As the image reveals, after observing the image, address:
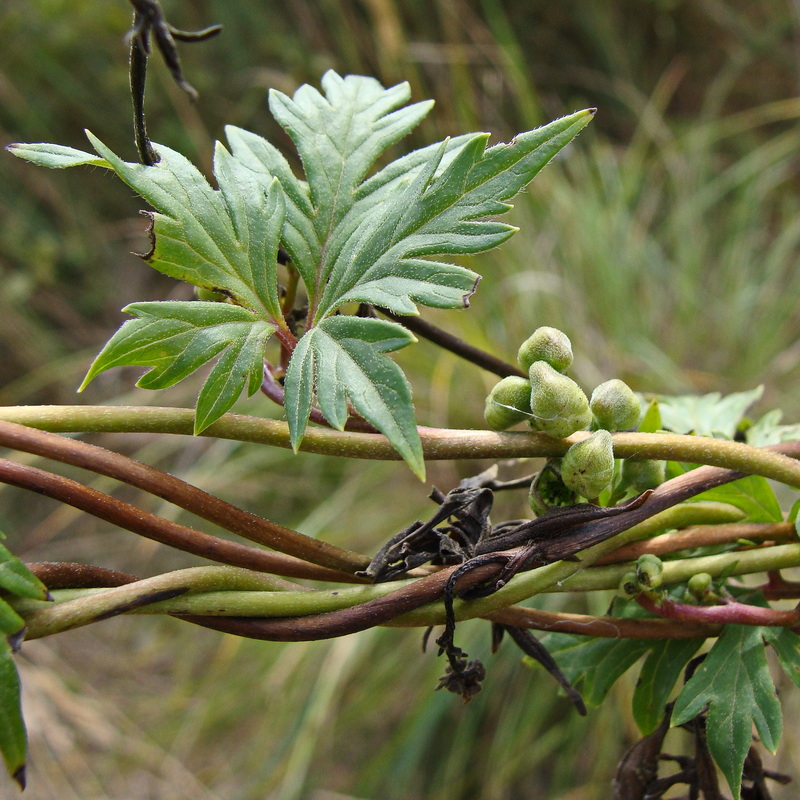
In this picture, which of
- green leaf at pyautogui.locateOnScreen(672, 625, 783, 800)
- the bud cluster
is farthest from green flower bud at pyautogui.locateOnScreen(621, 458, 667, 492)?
green leaf at pyautogui.locateOnScreen(672, 625, 783, 800)

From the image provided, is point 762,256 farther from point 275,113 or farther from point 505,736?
point 275,113

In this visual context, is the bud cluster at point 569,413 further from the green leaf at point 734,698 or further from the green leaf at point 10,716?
the green leaf at point 10,716

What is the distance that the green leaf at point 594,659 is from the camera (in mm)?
491

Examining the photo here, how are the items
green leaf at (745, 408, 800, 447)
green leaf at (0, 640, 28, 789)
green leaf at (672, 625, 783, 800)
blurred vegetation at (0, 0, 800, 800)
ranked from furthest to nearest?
blurred vegetation at (0, 0, 800, 800)
green leaf at (745, 408, 800, 447)
green leaf at (672, 625, 783, 800)
green leaf at (0, 640, 28, 789)

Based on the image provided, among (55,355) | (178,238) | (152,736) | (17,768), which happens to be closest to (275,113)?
(178,238)

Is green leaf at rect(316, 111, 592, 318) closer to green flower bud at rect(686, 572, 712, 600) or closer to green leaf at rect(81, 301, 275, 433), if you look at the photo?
green leaf at rect(81, 301, 275, 433)

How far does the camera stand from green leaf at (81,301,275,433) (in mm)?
361

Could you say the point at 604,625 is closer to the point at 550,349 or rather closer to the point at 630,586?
the point at 630,586

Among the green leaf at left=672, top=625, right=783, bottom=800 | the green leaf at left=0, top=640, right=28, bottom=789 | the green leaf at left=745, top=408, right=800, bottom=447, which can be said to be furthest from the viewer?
the green leaf at left=745, top=408, right=800, bottom=447

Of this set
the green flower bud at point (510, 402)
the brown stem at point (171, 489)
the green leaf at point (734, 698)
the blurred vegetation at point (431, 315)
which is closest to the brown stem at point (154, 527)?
the brown stem at point (171, 489)

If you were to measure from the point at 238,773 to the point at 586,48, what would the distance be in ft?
10.6

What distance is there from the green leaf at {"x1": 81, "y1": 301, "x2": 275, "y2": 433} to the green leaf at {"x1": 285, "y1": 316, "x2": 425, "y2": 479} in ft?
0.09

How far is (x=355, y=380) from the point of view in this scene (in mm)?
354

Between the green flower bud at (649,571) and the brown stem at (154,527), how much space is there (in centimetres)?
16
